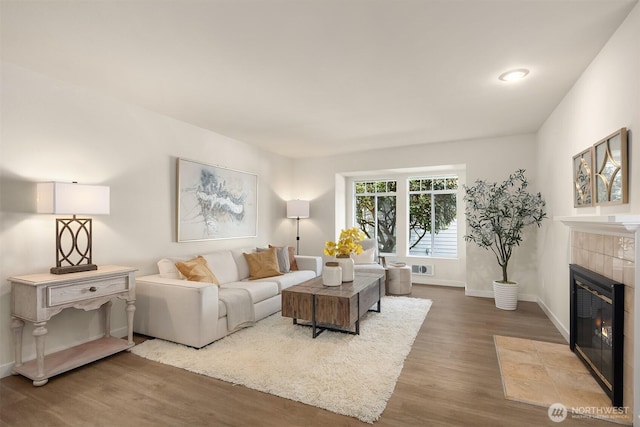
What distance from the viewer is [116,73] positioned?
2840mm

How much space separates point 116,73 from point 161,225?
176cm

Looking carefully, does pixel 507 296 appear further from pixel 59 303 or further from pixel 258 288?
pixel 59 303

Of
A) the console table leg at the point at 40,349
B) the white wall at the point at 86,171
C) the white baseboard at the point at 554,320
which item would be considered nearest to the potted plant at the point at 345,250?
the white wall at the point at 86,171

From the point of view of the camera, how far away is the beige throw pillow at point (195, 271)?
355 cm

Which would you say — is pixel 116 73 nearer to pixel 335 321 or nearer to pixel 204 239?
pixel 204 239

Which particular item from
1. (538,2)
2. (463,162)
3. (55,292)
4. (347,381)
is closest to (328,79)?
(538,2)

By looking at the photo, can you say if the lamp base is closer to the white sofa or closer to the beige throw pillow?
the white sofa

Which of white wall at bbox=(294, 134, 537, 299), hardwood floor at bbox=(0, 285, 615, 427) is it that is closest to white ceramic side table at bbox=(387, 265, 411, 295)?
white wall at bbox=(294, 134, 537, 299)

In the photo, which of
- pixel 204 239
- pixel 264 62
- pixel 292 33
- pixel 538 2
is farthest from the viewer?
pixel 204 239

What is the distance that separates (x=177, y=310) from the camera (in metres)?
3.18

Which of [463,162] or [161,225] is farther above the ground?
[463,162]

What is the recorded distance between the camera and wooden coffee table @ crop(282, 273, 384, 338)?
3262 mm

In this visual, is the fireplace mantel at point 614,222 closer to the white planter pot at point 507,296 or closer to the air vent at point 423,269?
the white planter pot at point 507,296

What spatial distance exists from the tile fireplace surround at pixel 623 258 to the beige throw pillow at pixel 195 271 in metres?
3.51
